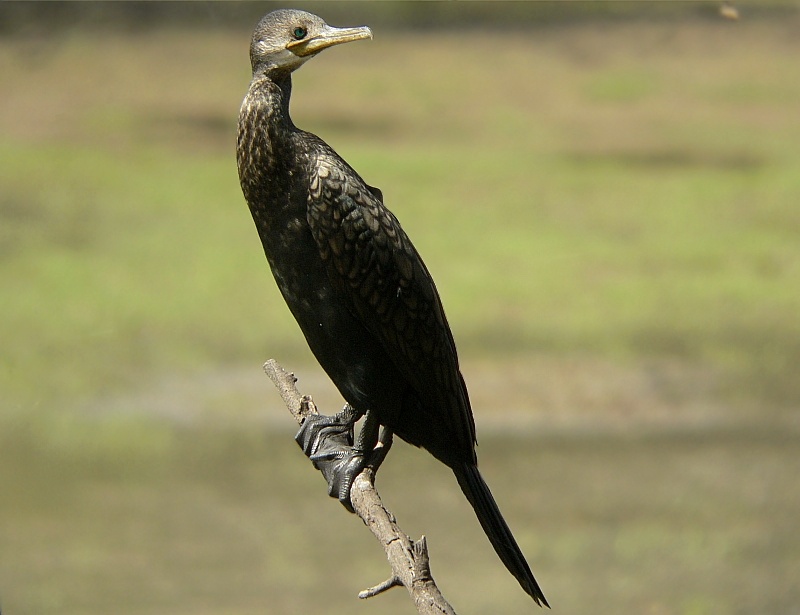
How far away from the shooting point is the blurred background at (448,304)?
4484mm

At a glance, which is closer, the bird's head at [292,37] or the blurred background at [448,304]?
the bird's head at [292,37]

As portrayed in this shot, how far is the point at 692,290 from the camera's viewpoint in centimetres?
643

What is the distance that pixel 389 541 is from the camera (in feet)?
6.23

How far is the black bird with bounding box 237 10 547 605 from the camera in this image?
6.02ft

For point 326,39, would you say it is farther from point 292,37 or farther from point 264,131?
point 264,131

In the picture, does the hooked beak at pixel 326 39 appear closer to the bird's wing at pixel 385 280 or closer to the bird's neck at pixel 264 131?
the bird's neck at pixel 264 131

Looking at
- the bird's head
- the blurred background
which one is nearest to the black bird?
the bird's head

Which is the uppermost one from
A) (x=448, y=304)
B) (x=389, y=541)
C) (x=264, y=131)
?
(x=448, y=304)

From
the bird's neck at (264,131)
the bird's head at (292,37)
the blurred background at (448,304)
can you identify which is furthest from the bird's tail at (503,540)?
the blurred background at (448,304)

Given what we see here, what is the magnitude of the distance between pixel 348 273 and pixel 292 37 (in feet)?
1.17

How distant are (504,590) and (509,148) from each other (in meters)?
4.45

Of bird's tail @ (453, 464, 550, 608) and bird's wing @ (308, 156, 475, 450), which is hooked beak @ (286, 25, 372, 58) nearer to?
bird's wing @ (308, 156, 475, 450)

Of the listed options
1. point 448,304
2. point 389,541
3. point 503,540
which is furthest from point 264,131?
point 448,304

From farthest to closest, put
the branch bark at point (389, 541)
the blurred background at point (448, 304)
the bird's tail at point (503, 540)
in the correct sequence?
the blurred background at point (448, 304)
the bird's tail at point (503, 540)
the branch bark at point (389, 541)
